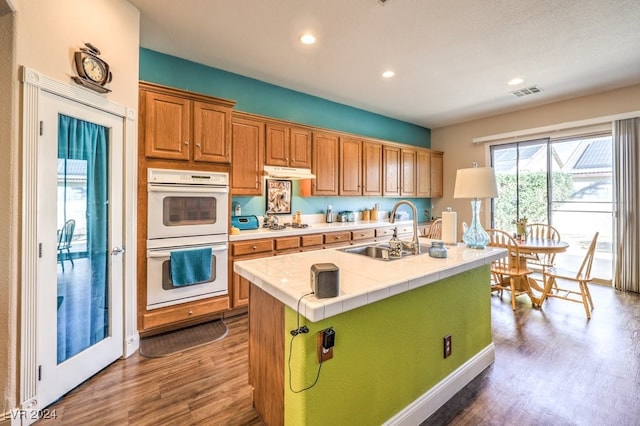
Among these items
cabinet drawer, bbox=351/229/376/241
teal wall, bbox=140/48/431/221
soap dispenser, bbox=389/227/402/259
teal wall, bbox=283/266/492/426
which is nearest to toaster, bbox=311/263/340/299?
teal wall, bbox=283/266/492/426

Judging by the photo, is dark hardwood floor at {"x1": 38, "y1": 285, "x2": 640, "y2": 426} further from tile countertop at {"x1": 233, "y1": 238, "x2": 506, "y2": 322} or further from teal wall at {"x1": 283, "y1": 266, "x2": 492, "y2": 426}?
tile countertop at {"x1": 233, "y1": 238, "x2": 506, "y2": 322}

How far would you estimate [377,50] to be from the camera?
3.04 m

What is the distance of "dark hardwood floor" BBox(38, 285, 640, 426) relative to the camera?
1.72 m

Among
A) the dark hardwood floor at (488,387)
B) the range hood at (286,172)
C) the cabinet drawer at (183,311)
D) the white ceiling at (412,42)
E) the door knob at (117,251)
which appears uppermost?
the white ceiling at (412,42)

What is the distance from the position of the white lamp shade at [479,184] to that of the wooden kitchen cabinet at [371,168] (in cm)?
246

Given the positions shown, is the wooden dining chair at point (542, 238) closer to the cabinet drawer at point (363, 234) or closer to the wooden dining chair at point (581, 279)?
the wooden dining chair at point (581, 279)

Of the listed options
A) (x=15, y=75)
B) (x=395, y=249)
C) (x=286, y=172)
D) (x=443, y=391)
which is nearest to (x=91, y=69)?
(x=15, y=75)

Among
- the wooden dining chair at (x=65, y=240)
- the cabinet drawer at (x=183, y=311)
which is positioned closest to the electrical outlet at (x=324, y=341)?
the wooden dining chair at (x=65, y=240)

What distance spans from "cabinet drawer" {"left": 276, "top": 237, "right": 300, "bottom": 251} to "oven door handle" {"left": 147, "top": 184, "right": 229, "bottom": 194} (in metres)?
0.89

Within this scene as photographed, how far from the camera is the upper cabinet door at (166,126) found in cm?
260

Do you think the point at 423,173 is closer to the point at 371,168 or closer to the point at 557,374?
the point at 371,168

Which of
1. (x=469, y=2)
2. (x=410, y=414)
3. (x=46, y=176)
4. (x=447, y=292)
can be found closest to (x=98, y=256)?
(x=46, y=176)

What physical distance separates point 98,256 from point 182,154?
116cm

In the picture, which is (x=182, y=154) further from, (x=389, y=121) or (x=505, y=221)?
(x=505, y=221)
